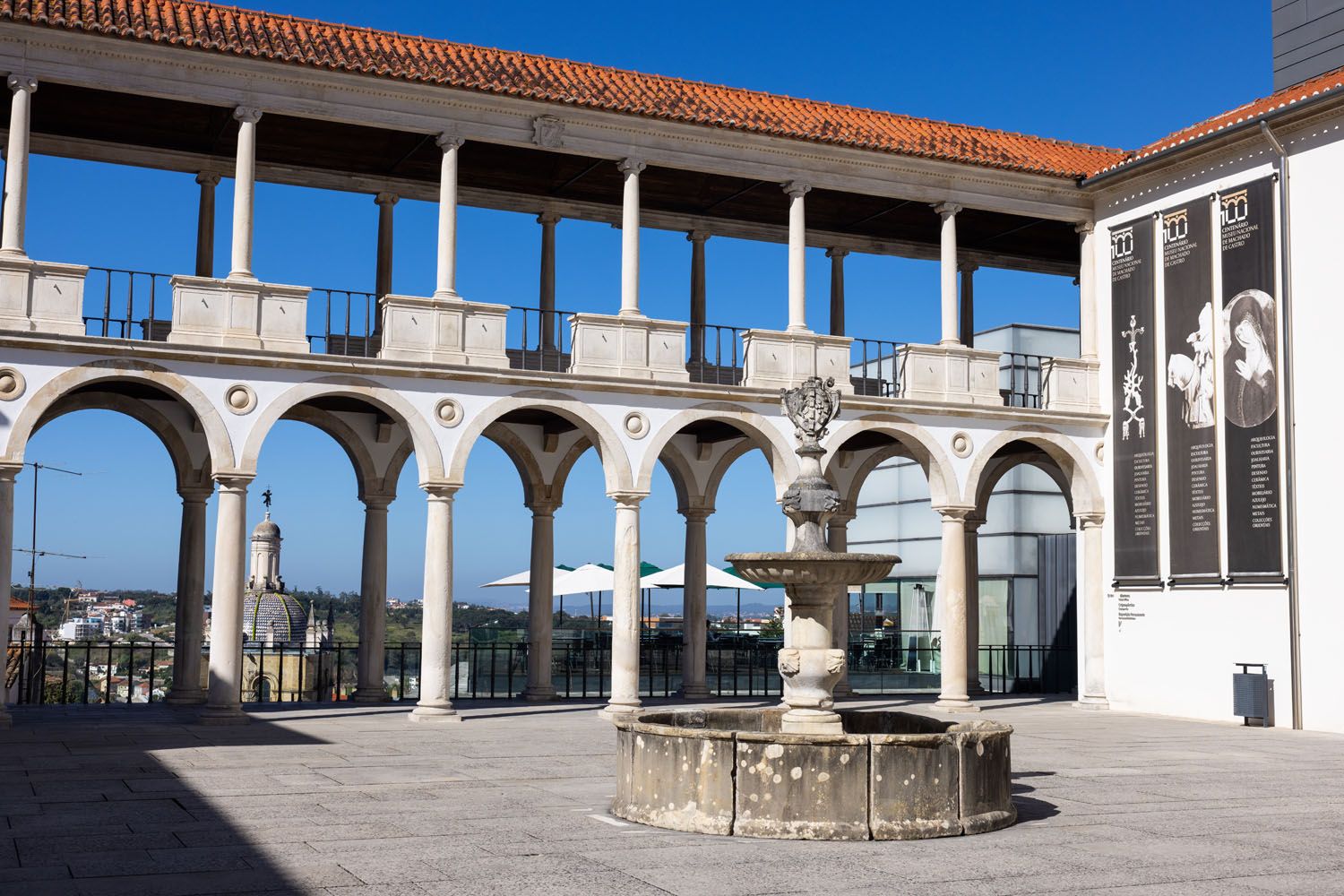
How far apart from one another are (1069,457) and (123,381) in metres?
14.7

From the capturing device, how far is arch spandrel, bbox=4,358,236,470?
17953 millimetres

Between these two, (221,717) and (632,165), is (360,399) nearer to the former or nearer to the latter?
(221,717)

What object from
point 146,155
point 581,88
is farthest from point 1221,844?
point 146,155

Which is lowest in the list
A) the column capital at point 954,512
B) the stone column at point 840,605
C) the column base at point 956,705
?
the column base at point 956,705

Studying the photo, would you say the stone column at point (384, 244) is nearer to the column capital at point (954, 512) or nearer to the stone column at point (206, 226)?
the stone column at point (206, 226)

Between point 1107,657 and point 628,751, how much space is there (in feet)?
48.7

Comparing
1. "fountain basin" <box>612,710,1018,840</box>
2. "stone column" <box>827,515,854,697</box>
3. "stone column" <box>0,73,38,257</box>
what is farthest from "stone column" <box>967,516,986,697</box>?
"fountain basin" <box>612,710,1018,840</box>

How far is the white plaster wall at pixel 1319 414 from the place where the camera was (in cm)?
1953

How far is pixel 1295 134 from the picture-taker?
20.5m

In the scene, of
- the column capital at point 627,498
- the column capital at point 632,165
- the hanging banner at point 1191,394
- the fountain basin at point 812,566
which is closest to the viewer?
the fountain basin at point 812,566

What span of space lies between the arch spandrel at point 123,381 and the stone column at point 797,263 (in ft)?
28.7

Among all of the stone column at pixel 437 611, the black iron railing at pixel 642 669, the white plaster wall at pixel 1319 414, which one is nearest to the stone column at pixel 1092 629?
the white plaster wall at pixel 1319 414

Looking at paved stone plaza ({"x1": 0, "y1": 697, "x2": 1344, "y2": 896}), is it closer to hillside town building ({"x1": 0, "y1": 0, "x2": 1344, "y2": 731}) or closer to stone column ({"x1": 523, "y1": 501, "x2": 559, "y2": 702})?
hillside town building ({"x1": 0, "y1": 0, "x2": 1344, "y2": 731})

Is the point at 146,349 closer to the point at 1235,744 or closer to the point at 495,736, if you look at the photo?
the point at 495,736
